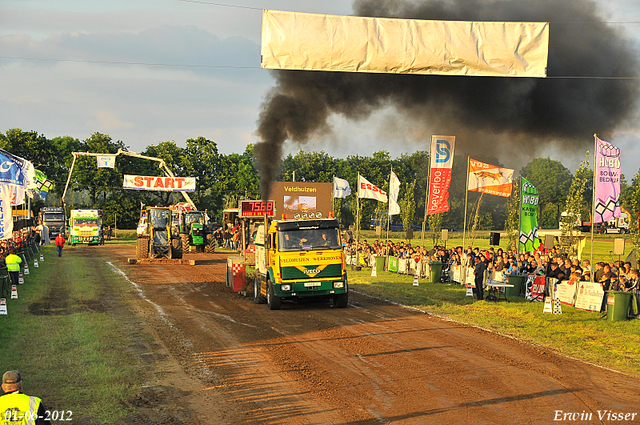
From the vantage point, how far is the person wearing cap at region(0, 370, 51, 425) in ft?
16.0

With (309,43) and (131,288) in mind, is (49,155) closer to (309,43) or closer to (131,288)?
(131,288)

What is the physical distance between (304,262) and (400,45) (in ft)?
24.5

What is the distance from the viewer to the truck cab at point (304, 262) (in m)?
16.5

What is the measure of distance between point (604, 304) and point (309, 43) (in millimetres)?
11660

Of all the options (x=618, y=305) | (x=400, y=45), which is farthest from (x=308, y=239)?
(x=618, y=305)

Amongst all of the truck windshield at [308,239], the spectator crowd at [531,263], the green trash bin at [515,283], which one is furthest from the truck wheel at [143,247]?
the green trash bin at [515,283]

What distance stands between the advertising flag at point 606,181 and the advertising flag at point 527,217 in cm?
569

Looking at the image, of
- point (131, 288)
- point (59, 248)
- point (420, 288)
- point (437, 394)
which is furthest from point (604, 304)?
point (59, 248)

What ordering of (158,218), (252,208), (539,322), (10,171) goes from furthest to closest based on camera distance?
(158,218)
(252,208)
(539,322)
(10,171)

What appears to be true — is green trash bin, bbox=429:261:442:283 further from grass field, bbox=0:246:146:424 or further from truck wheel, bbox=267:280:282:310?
grass field, bbox=0:246:146:424

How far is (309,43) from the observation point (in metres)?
11.4

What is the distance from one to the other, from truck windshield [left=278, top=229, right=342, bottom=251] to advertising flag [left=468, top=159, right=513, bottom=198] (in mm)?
9722

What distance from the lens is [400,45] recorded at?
11539 mm

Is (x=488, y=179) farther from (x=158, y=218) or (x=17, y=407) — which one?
(x=17, y=407)
